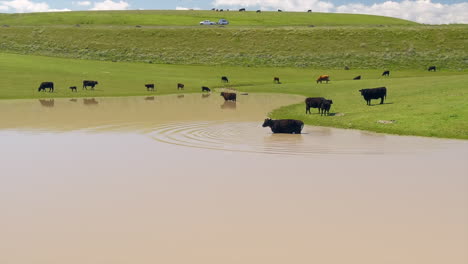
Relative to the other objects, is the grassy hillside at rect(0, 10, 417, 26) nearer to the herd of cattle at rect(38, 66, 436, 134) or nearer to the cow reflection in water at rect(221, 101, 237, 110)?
the herd of cattle at rect(38, 66, 436, 134)

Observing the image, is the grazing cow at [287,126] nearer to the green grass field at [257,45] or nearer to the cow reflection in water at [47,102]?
the cow reflection in water at [47,102]

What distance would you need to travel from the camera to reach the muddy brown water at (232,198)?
912 centimetres

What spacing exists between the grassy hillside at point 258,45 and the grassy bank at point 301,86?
543 centimetres

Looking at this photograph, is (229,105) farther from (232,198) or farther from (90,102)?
(232,198)

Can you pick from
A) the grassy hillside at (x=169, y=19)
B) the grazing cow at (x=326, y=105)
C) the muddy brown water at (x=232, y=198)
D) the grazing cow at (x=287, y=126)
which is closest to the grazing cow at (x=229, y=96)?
the grazing cow at (x=326, y=105)

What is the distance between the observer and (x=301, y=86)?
55969mm

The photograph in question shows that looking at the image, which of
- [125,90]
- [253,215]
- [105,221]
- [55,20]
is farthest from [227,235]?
[55,20]

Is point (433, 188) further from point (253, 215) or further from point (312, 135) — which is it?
point (312, 135)

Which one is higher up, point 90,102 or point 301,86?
point 301,86

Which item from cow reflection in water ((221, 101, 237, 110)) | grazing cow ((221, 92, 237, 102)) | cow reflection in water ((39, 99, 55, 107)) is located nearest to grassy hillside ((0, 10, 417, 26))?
cow reflection in water ((39, 99, 55, 107))

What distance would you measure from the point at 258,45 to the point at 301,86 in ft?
121

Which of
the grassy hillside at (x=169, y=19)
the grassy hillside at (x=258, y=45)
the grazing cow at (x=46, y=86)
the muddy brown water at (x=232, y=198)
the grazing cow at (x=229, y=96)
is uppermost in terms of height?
the grassy hillside at (x=169, y=19)

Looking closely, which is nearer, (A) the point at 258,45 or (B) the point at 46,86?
(B) the point at 46,86

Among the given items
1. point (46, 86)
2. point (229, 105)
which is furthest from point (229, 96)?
point (46, 86)
